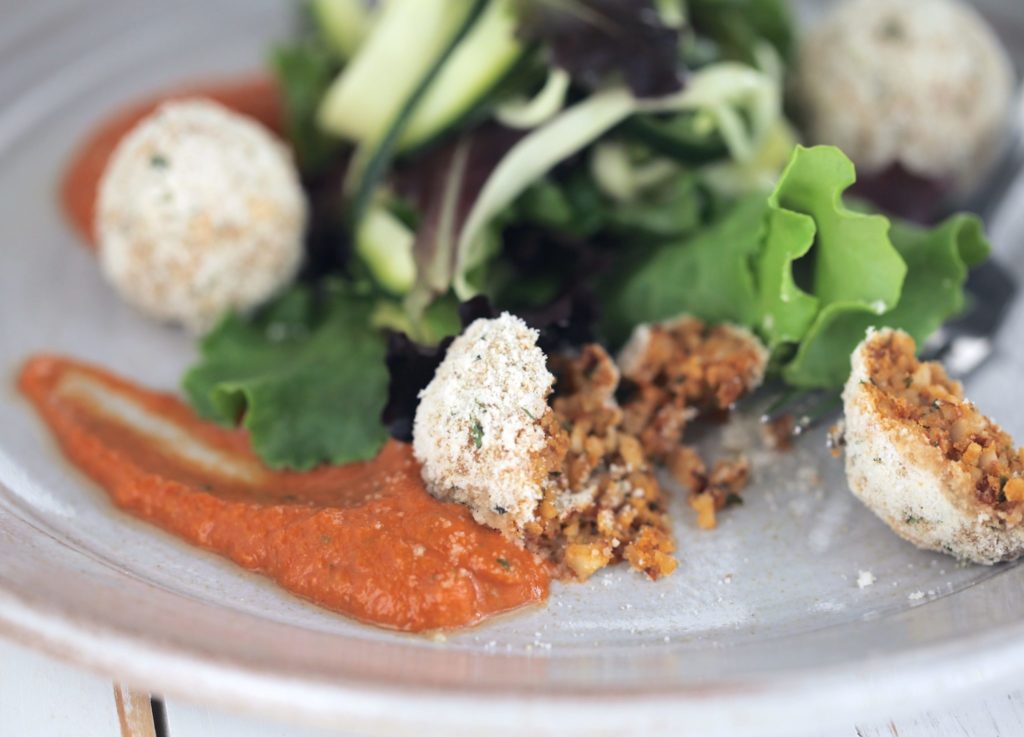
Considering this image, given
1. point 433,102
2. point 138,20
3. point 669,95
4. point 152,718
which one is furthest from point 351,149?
point 152,718

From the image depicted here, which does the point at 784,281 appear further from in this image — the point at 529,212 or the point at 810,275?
the point at 529,212

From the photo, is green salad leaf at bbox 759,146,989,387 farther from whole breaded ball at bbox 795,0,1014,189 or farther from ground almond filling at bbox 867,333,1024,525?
whole breaded ball at bbox 795,0,1014,189

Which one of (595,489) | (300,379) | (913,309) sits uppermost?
(300,379)

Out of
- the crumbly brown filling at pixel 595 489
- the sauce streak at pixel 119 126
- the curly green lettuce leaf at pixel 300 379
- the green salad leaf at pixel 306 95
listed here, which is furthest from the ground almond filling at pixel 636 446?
the sauce streak at pixel 119 126

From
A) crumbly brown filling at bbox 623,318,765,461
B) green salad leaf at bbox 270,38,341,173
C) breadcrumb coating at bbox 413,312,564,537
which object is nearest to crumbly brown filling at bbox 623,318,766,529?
crumbly brown filling at bbox 623,318,765,461

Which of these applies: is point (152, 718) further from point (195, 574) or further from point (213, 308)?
point (213, 308)

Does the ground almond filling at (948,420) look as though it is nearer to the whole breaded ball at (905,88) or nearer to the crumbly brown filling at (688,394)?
the crumbly brown filling at (688,394)

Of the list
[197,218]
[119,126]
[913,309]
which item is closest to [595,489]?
[913,309]
